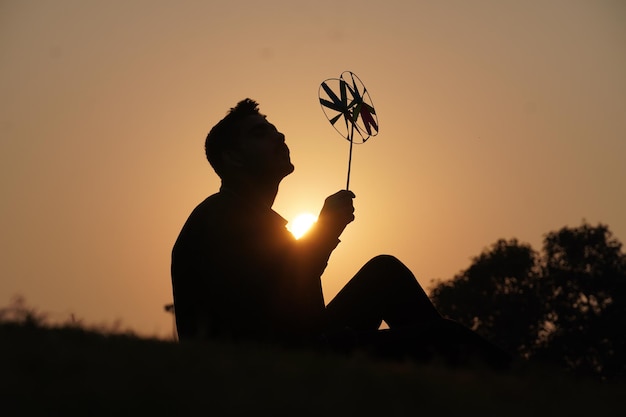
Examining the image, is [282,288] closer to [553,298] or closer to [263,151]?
[263,151]

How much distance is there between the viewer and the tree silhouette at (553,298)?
203 ft

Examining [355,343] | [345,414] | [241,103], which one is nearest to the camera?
[345,414]

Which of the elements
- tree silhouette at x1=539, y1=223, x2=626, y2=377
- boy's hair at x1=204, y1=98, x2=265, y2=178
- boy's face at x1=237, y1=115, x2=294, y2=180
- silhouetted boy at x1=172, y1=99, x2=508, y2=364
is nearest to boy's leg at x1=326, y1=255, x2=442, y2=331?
silhouetted boy at x1=172, y1=99, x2=508, y2=364

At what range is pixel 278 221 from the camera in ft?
28.5

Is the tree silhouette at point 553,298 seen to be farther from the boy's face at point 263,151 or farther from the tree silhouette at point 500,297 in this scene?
the boy's face at point 263,151

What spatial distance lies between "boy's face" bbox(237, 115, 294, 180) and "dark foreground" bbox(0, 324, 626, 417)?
3.63 m

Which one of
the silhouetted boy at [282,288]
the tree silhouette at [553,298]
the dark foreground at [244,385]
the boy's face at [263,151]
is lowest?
the dark foreground at [244,385]

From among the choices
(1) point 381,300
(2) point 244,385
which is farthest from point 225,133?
(2) point 244,385

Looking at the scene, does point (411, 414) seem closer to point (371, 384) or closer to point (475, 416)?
point (475, 416)

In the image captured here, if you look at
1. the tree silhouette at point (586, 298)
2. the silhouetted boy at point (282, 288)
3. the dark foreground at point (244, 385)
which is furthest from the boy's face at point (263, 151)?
the tree silhouette at point (586, 298)

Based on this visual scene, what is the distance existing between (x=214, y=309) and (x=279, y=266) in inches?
23.8

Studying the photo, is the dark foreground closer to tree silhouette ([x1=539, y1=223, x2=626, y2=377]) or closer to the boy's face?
the boy's face

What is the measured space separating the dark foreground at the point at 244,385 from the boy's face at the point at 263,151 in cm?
363

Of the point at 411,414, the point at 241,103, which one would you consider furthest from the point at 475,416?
the point at 241,103
